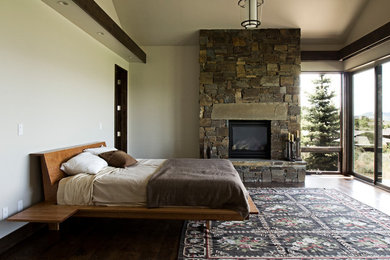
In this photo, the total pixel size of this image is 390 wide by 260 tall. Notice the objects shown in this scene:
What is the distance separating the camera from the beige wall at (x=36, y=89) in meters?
A: 2.38

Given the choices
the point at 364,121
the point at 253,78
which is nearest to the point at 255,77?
the point at 253,78

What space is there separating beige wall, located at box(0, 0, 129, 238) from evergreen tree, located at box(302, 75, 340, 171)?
4.58 metres

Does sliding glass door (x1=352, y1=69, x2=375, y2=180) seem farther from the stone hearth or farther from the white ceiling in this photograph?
the stone hearth

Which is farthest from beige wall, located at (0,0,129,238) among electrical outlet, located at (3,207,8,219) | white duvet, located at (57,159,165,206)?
white duvet, located at (57,159,165,206)

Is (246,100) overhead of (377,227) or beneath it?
overhead

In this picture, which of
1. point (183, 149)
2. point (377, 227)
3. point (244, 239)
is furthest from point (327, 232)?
point (183, 149)

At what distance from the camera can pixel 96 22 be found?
11.3 feet

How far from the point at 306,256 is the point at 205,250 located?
88cm

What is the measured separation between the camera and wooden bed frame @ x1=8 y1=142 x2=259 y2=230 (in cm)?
236

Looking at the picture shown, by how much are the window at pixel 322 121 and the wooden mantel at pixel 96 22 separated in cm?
391

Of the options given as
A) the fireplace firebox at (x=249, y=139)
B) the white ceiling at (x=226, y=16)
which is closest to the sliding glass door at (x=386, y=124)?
the white ceiling at (x=226, y=16)

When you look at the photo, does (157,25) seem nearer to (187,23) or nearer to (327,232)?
(187,23)

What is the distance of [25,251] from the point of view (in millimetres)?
2301

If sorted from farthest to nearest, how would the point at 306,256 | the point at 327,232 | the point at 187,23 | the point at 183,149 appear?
the point at 183,149 < the point at 187,23 < the point at 327,232 < the point at 306,256
